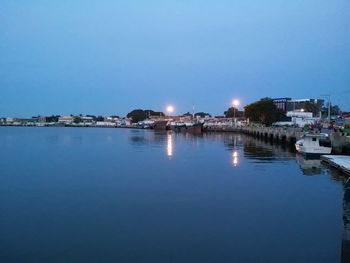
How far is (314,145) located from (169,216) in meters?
27.2

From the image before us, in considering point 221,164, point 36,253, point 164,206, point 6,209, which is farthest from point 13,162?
point 36,253

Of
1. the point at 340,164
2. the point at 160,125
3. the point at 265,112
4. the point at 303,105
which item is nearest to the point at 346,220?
the point at 340,164

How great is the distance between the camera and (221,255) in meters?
11.8

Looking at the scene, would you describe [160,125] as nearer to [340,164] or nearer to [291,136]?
[291,136]

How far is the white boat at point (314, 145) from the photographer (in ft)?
129

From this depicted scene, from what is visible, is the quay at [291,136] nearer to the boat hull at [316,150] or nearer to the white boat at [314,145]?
the white boat at [314,145]

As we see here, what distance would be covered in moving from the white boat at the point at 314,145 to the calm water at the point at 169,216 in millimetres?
11649

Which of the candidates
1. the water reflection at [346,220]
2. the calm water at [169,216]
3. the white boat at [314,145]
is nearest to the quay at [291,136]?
the white boat at [314,145]

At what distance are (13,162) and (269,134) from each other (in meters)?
51.3

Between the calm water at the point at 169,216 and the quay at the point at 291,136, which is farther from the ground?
the quay at the point at 291,136

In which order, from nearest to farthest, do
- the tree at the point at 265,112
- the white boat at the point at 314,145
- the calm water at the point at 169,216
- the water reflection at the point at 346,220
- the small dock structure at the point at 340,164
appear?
the water reflection at the point at 346,220 → the calm water at the point at 169,216 → the small dock structure at the point at 340,164 → the white boat at the point at 314,145 → the tree at the point at 265,112

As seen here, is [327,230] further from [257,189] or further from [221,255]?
[257,189]

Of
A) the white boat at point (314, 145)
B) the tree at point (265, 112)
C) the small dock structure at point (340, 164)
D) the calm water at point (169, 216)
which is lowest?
the calm water at point (169, 216)

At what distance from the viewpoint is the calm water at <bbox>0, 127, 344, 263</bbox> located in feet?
39.4
